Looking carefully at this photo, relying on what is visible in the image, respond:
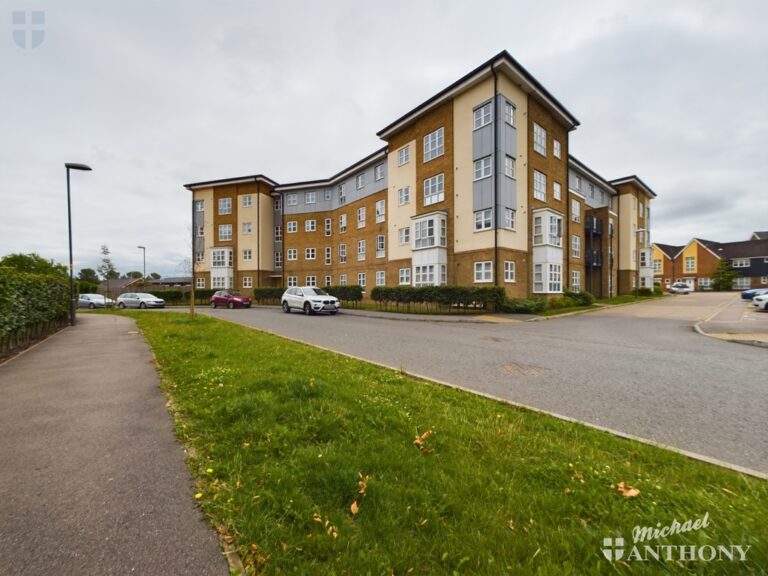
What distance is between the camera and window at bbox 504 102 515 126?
69.4ft

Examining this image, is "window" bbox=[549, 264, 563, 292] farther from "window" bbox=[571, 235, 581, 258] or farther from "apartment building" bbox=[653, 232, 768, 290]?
"apartment building" bbox=[653, 232, 768, 290]

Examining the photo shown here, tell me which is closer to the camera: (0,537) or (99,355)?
(0,537)

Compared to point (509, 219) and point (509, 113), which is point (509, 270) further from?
point (509, 113)

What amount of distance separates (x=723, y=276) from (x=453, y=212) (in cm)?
6670

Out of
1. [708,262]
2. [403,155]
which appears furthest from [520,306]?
[708,262]

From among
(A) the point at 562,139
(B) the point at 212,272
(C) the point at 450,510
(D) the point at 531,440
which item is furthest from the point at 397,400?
(B) the point at 212,272

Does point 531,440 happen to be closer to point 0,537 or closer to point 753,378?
point 0,537

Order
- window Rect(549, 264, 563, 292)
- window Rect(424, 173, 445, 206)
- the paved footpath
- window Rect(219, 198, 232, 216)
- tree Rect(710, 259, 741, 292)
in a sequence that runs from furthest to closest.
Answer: tree Rect(710, 259, 741, 292)
window Rect(219, 198, 232, 216)
window Rect(424, 173, 445, 206)
window Rect(549, 264, 563, 292)
the paved footpath

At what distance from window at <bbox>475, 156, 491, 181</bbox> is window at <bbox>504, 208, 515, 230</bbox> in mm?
2647

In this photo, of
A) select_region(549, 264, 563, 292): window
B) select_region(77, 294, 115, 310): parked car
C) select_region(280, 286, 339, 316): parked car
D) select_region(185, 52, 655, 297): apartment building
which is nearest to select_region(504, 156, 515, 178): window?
select_region(185, 52, 655, 297): apartment building

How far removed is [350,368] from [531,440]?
12.2 feet

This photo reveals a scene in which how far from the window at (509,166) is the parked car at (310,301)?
13770 millimetres

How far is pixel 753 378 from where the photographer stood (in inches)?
237

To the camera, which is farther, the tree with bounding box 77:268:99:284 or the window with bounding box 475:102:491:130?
the tree with bounding box 77:268:99:284
